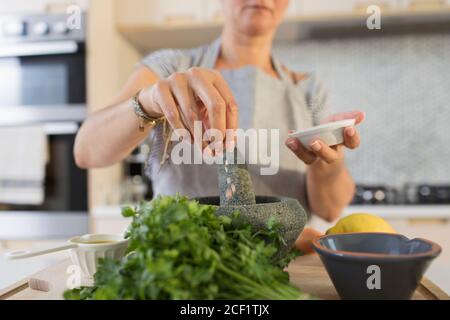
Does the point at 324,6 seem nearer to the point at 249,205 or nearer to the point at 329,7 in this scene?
the point at 329,7

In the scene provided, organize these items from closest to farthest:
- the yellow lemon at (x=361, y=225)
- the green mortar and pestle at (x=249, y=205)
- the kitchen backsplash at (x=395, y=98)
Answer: the green mortar and pestle at (x=249, y=205) < the yellow lemon at (x=361, y=225) < the kitchen backsplash at (x=395, y=98)

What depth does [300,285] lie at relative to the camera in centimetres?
62

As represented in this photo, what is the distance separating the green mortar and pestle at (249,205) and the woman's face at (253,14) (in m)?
0.53

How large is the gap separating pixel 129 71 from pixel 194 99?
1.64m

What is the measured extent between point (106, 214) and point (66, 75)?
621mm

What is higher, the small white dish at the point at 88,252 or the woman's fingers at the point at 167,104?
the woman's fingers at the point at 167,104

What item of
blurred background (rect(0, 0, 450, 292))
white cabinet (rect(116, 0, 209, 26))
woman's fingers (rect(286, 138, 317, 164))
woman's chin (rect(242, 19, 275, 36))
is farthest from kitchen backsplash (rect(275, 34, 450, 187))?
woman's fingers (rect(286, 138, 317, 164))

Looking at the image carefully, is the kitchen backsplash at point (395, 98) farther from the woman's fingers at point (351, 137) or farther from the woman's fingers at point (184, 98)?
the woman's fingers at point (184, 98)

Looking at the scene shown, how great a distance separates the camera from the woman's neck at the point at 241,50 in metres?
1.20

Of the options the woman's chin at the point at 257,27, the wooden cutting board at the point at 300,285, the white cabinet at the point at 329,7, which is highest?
the white cabinet at the point at 329,7

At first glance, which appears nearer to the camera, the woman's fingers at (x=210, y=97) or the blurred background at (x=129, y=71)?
the woman's fingers at (x=210, y=97)

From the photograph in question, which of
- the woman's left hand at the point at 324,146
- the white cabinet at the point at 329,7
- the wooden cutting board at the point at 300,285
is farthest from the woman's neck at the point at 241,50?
the white cabinet at the point at 329,7
